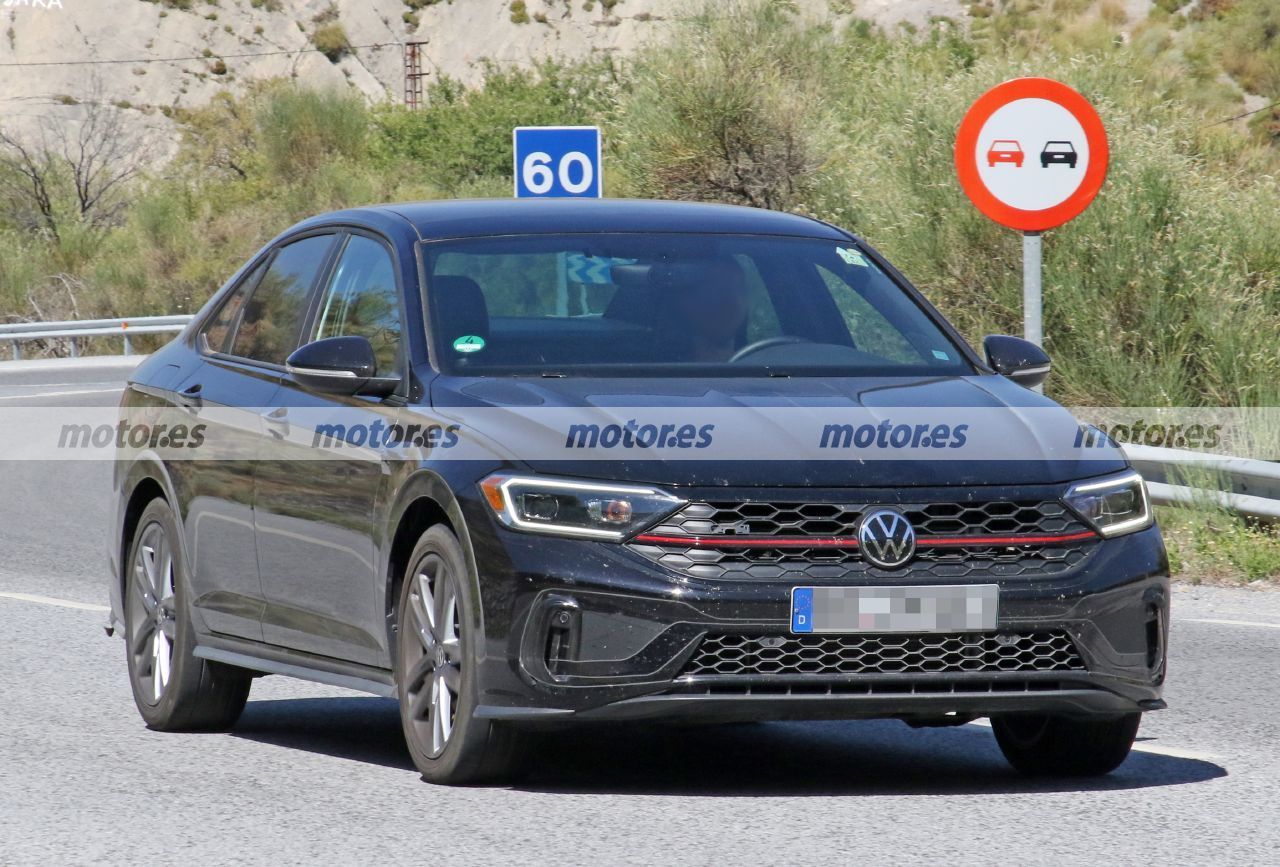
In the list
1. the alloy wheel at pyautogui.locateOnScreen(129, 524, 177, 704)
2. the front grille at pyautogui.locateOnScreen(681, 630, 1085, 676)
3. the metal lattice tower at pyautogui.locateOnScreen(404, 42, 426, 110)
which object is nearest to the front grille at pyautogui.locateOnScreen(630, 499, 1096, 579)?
the front grille at pyautogui.locateOnScreen(681, 630, 1085, 676)

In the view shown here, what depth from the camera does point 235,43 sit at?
9169cm

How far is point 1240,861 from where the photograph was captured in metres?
5.27

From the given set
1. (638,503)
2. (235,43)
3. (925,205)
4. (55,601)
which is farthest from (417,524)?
(235,43)

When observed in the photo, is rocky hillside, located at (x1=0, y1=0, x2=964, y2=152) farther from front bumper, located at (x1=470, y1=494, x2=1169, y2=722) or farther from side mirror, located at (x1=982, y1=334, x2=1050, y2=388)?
front bumper, located at (x1=470, y1=494, x2=1169, y2=722)

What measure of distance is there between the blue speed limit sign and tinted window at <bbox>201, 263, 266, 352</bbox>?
30.7ft

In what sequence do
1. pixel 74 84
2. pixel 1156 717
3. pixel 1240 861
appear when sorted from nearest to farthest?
pixel 1240 861 → pixel 1156 717 → pixel 74 84

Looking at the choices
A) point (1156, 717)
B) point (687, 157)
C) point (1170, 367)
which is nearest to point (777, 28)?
point (687, 157)

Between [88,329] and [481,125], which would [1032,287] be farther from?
[481,125]

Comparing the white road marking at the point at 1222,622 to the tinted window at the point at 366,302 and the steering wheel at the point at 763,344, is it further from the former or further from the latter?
the tinted window at the point at 366,302

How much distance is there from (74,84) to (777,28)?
200ft

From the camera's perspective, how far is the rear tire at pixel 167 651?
768 cm

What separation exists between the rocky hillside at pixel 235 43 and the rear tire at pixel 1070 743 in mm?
80054

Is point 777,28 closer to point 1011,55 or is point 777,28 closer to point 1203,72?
point 1011,55

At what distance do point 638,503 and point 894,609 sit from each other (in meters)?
0.69
